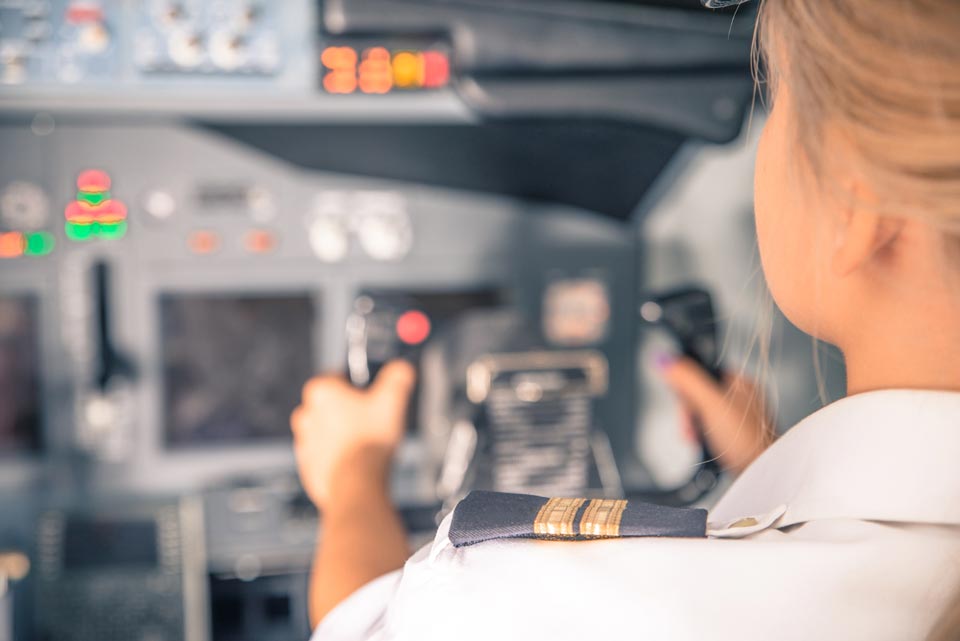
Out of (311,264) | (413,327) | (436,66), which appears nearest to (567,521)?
(413,327)

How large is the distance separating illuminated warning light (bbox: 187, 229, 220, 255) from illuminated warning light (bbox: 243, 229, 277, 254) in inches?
1.6

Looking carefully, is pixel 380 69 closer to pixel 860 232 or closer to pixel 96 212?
pixel 96 212

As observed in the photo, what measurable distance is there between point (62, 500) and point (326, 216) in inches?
20.9

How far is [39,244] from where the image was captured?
48.9 inches

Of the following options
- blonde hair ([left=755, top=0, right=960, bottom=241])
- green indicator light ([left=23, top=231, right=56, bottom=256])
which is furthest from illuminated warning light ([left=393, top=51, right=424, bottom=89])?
blonde hair ([left=755, top=0, right=960, bottom=241])

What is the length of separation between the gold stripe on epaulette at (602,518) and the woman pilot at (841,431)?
10mm

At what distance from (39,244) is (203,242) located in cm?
21

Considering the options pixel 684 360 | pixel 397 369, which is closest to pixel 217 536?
pixel 397 369

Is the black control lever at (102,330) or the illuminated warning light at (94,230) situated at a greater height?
the illuminated warning light at (94,230)

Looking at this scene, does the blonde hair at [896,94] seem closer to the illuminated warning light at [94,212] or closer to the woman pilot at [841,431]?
the woman pilot at [841,431]

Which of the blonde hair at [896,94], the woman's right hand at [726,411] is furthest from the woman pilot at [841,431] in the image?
the woman's right hand at [726,411]

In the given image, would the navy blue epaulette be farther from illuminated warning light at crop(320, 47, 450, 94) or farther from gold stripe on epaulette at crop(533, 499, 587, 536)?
illuminated warning light at crop(320, 47, 450, 94)

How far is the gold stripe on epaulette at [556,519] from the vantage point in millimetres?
538

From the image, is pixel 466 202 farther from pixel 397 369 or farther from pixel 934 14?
pixel 934 14
